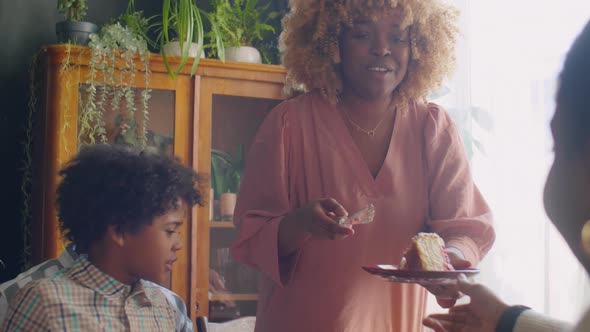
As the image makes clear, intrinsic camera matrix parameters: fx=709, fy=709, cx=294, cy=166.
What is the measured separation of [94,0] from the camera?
351 centimetres

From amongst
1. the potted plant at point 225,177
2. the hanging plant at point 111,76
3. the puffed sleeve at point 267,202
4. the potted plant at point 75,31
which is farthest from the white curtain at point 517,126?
the potted plant at point 75,31

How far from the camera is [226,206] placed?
10.4ft

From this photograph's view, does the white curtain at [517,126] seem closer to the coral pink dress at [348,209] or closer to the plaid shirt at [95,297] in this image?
the coral pink dress at [348,209]

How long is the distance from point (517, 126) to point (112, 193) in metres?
1.17

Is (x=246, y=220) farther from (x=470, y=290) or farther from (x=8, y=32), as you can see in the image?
(x=8, y=32)

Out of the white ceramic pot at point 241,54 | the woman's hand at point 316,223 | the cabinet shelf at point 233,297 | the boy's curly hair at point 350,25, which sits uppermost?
the white ceramic pot at point 241,54

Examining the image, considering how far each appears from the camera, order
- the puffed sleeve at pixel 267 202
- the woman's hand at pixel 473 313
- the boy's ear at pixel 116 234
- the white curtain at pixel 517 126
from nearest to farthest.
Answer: the woman's hand at pixel 473 313
the puffed sleeve at pixel 267 202
the boy's ear at pixel 116 234
the white curtain at pixel 517 126

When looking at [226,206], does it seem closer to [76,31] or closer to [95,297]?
[76,31]

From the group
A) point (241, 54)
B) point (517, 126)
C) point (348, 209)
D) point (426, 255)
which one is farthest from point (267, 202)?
point (241, 54)

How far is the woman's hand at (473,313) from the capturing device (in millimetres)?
1222

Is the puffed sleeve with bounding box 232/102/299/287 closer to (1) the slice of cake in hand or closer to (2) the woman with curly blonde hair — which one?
(2) the woman with curly blonde hair

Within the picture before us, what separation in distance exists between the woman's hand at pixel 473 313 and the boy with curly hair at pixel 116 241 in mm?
731

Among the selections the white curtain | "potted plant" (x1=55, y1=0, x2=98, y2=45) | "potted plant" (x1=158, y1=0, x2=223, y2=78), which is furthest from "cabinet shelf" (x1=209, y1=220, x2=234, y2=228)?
the white curtain

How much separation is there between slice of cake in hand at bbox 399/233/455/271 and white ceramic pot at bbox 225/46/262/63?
1838mm
